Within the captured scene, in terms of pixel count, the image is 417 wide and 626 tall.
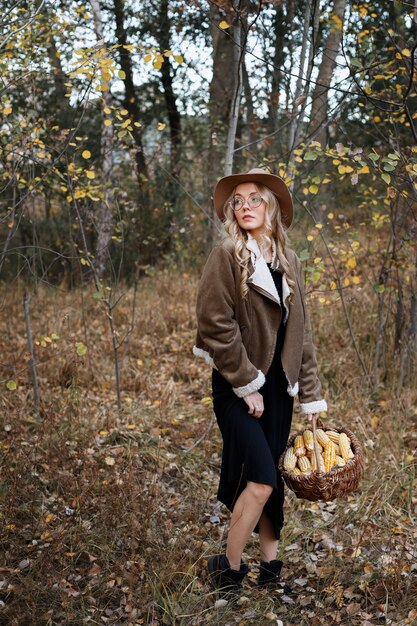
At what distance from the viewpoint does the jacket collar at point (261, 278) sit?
3.15 meters

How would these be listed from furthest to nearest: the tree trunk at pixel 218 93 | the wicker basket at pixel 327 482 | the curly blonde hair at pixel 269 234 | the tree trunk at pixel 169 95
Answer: the tree trunk at pixel 169 95, the tree trunk at pixel 218 93, the curly blonde hair at pixel 269 234, the wicker basket at pixel 327 482

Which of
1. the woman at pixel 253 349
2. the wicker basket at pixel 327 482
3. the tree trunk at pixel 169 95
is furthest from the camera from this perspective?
the tree trunk at pixel 169 95

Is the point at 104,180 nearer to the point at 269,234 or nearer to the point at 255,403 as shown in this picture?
the point at 269,234

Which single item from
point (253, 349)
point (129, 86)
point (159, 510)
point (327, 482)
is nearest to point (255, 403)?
point (253, 349)

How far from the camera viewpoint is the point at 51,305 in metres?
8.33

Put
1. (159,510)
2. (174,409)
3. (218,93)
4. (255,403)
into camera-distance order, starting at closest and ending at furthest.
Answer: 1. (255,403)
2. (159,510)
3. (174,409)
4. (218,93)

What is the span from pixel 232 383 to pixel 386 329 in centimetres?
385

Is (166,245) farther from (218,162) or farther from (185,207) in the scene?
(218,162)

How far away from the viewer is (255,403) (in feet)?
10.3

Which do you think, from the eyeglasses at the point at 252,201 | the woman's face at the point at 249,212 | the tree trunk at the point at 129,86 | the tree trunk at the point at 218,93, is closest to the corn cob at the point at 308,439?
the woman's face at the point at 249,212

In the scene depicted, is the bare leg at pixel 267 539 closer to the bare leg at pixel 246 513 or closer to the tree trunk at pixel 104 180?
the bare leg at pixel 246 513

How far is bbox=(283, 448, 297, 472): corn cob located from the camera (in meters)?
3.20

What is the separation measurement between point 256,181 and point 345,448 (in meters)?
1.37

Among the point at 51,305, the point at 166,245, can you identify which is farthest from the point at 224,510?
the point at 166,245
